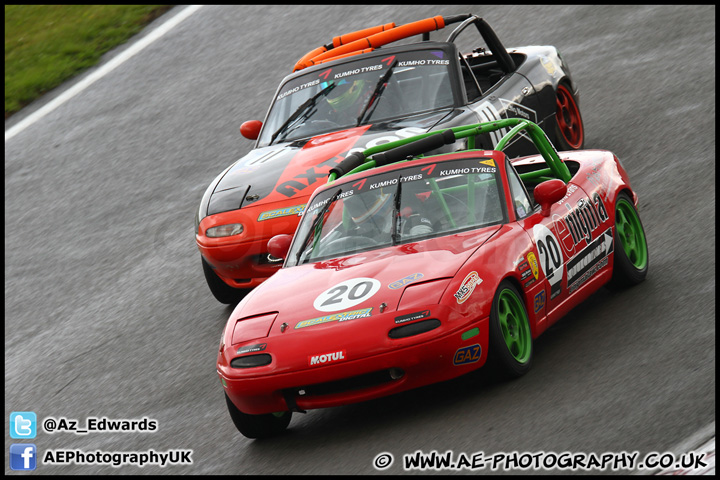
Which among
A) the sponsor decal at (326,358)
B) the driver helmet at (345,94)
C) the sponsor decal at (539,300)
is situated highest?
the sponsor decal at (326,358)

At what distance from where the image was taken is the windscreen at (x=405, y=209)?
22.1 feet

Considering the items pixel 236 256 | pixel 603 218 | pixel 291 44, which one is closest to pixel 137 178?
pixel 291 44

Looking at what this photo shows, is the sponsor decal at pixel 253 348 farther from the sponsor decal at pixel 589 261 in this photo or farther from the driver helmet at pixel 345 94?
the driver helmet at pixel 345 94

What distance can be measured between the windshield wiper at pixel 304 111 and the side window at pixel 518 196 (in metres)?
3.33

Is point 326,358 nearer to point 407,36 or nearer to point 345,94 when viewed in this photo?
point 345,94

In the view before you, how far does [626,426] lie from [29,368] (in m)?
5.14

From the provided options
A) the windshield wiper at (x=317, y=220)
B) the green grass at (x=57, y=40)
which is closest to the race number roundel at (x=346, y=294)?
the windshield wiper at (x=317, y=220)

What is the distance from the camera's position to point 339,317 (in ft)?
19.4

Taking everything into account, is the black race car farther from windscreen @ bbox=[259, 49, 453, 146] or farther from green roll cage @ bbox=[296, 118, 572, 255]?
green roll cage @ bbox=[296, 118, 572, 255]

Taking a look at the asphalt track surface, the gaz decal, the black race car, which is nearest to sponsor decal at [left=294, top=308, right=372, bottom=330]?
the asphalt track surface

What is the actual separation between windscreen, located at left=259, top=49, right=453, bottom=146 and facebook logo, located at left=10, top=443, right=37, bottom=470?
12.8 feet

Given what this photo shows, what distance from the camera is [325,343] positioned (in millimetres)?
5781

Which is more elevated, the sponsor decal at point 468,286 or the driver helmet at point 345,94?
the sponsor decal at point 468,286

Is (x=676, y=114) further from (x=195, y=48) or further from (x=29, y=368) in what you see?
(x=195, y=48)
